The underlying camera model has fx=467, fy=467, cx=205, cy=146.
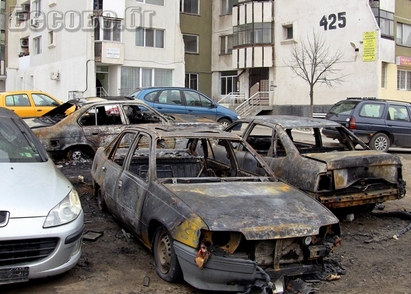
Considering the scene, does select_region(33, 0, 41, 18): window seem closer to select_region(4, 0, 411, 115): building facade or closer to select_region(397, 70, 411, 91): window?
select_region(4, 0, 411, 115): building facade

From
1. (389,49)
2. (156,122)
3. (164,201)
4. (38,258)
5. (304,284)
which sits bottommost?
(304,284)

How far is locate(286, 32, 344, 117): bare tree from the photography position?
2723 cm

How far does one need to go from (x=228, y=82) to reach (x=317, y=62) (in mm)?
8826

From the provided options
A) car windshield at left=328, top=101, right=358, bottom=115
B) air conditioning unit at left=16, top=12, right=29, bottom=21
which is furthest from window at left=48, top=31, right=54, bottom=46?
car windshield at left=328, top=101, right=358, bottom=115

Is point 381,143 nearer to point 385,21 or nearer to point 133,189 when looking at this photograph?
point 133,189

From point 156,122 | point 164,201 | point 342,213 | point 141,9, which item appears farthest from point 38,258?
point 141,9

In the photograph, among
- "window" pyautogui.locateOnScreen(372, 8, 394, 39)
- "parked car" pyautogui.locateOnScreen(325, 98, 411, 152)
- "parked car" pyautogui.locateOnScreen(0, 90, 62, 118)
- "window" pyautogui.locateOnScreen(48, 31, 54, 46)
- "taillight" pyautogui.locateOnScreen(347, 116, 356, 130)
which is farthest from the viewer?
"window" pyautogui.locateOnScreen(48, 31, 54, 46)

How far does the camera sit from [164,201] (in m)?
4.43

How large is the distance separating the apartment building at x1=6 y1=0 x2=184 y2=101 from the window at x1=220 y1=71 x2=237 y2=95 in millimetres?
6218

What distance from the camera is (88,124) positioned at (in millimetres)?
9867

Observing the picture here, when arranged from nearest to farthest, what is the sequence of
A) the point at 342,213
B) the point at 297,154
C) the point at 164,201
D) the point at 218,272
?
1. the point at 218,272
2. the point at 164,201
3. the point at 297,154
4. the point at 342,213

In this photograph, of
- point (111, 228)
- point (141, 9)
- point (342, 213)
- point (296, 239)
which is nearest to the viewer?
point (296, 239)

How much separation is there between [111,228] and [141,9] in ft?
79.5

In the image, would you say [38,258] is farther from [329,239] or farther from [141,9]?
[141,9]
